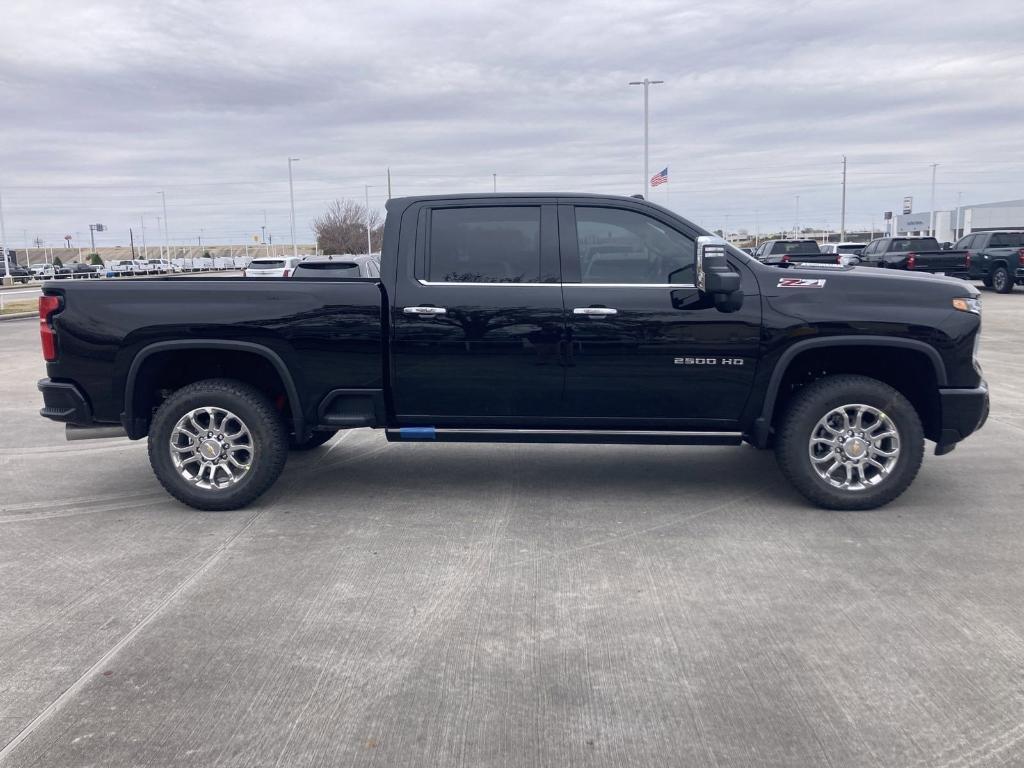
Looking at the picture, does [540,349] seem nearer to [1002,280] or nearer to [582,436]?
[582,436]

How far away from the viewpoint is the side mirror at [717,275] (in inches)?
225

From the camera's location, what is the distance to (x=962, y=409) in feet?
20.0

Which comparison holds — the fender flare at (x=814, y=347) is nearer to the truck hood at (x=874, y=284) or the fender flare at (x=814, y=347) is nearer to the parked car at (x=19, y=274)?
the truck hood at (x=874, y=284)

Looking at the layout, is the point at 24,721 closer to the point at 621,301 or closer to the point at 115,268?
the point at 621,301

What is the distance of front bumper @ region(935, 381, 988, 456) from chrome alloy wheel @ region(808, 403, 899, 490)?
35cm

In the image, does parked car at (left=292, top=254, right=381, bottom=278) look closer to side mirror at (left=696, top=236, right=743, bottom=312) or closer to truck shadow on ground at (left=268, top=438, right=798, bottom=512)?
truck shadow on ground at (left=268, top=438, right=798, bottom=512)

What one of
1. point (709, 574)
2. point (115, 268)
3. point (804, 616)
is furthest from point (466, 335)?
point (115, 268)

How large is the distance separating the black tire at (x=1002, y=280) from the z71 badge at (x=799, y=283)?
27.1 m

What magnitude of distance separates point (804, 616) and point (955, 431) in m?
2.37

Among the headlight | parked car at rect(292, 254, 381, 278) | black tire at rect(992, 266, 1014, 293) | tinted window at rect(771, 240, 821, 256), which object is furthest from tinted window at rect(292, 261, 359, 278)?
black tire at rect(992, 266, 1014, 293)

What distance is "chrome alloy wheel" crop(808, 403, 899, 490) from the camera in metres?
6.13

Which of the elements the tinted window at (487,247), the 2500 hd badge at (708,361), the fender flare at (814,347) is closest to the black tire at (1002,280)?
the fender flare at (814,347)

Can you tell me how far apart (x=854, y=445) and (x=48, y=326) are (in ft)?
17.5

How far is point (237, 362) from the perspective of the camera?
658 centimetres
